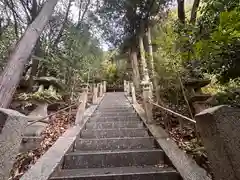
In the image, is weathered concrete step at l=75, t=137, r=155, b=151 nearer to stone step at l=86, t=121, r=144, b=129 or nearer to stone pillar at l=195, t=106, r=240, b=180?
stone step at l=86, t=121, r=144, b=129

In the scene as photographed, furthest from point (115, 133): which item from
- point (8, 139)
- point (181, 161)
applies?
point (8, 139)

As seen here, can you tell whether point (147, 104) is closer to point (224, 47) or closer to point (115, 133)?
point (115, 133)

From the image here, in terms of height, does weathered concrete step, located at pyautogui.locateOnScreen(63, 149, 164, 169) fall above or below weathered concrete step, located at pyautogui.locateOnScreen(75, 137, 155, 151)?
below

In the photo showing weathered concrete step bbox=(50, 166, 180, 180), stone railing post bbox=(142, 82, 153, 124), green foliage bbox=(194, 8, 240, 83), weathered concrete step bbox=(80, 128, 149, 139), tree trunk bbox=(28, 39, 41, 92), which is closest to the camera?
green foliage bbox=(194, 8, 240, 83)

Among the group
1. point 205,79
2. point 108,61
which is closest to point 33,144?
point 205,79

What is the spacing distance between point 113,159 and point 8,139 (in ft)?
4.98

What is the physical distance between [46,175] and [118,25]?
10400 mm

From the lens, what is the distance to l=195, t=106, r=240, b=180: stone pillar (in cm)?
162

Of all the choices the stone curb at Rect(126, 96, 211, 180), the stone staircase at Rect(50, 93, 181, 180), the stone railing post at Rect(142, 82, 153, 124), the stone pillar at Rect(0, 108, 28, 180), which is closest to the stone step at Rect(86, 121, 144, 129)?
the stone railing post at Rect(142, 82, 153, 124)

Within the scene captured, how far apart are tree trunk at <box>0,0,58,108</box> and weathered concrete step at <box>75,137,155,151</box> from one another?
1818 millimetres

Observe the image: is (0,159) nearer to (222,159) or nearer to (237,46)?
(222,159)

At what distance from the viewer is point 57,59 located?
7316mm

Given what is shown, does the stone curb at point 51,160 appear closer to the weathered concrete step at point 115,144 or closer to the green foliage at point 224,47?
the weathered concrete step at point 115,144

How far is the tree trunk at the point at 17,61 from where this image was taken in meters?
3.96
